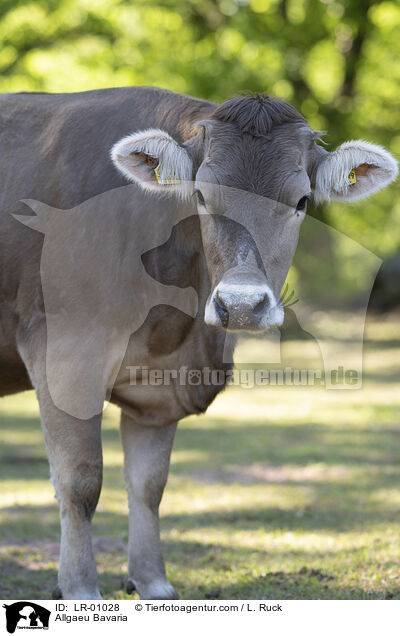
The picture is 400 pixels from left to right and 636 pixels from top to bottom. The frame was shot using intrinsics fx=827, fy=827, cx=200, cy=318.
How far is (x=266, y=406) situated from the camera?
1250 centimetres

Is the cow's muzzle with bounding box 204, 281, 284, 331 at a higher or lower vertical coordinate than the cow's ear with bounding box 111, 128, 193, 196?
lower

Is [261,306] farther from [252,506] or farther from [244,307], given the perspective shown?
[252,506]

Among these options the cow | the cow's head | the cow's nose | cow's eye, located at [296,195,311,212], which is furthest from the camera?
cow's eye, located at [296,195,311,212]

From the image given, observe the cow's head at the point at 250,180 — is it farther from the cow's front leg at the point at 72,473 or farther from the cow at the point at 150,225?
the cow's front leg at the point at 72,473

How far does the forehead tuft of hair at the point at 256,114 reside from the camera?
421cm

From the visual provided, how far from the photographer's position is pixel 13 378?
491 cm

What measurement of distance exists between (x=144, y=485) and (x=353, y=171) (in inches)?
89.1

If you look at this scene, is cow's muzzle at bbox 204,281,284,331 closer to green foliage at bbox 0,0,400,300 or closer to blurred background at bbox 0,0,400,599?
blurred background at bbox 0,0,400,599

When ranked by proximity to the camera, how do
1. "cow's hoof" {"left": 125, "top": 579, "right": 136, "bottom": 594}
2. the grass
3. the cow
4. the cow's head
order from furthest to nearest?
the grass < "cow's hoof" {"left": 125, "top": 579, "right": 136, "bottom": 594} < the cow < the cow's head

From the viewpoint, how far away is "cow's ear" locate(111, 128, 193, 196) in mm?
4273
